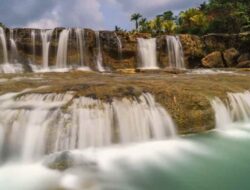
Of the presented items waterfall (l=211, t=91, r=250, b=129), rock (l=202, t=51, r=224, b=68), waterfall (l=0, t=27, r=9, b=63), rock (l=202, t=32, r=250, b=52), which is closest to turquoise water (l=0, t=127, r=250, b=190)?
waterfall (l=211, t=91, r=250, b=129)

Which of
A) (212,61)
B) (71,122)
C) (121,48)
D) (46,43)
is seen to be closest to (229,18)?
(212,61)

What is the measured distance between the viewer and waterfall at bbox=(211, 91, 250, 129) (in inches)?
401

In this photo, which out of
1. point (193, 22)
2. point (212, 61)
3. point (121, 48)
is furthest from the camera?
point (193, 22)

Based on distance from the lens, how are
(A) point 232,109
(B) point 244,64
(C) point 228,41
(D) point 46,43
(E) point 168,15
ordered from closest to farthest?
Result: 1. (A) point 232,109
2. (D) point 46,43
3. (B) point 244,64
4. (C) point 228,41
5. (E) point 168,15

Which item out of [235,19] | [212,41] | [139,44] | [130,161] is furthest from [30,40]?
[235,19]

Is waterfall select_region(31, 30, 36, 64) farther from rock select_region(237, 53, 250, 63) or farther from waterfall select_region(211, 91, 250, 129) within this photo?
waterfall select_region(211, 91, 250, 129)

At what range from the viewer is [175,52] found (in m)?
26.4

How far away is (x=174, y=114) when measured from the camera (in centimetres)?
941

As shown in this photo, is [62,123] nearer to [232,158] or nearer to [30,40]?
[232,158]

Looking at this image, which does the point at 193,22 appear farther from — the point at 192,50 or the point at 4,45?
the point at 4,45

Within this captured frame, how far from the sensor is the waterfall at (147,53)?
25531mm

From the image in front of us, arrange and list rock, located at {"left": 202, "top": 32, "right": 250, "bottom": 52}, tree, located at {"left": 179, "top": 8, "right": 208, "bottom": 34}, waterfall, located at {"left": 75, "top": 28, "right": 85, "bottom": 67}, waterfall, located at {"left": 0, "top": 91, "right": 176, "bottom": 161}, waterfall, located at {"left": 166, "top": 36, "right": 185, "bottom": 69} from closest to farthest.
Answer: waterfall, located at {"left": 0, "top": 91, "right": 176, "bottom": 161} < waterfall, located at {"left": 75, "top": 28, "right": 85, "bottom": 67} < waterfall, located at {"left": 166, "top": 36, "right": 185, "bottom": 69} < rock, located at {"left": 202, "top": 32, "right": 250, "bottom": 52} < tree, located at {"left": 179, "top": 8, "right": 208, "bottom": 34}

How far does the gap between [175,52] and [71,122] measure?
19110mm

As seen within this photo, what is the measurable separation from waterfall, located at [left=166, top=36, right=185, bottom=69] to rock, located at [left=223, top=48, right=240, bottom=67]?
3219mm
